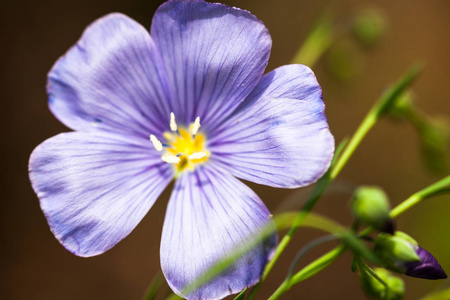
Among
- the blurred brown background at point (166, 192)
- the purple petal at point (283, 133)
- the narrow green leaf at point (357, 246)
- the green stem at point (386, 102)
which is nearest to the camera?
the narrow green leaf at point (357, 246)

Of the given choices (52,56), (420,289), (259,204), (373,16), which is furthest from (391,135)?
(259,204)

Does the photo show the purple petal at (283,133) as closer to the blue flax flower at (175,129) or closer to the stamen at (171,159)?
the blue flax flower at (175,129)

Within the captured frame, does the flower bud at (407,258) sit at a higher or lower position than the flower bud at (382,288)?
higher

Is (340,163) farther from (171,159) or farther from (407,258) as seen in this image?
(171,159)

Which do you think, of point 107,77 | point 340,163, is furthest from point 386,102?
point 107,77

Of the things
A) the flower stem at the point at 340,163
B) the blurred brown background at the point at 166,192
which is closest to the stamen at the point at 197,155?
the flower stem at the point at 340,163
